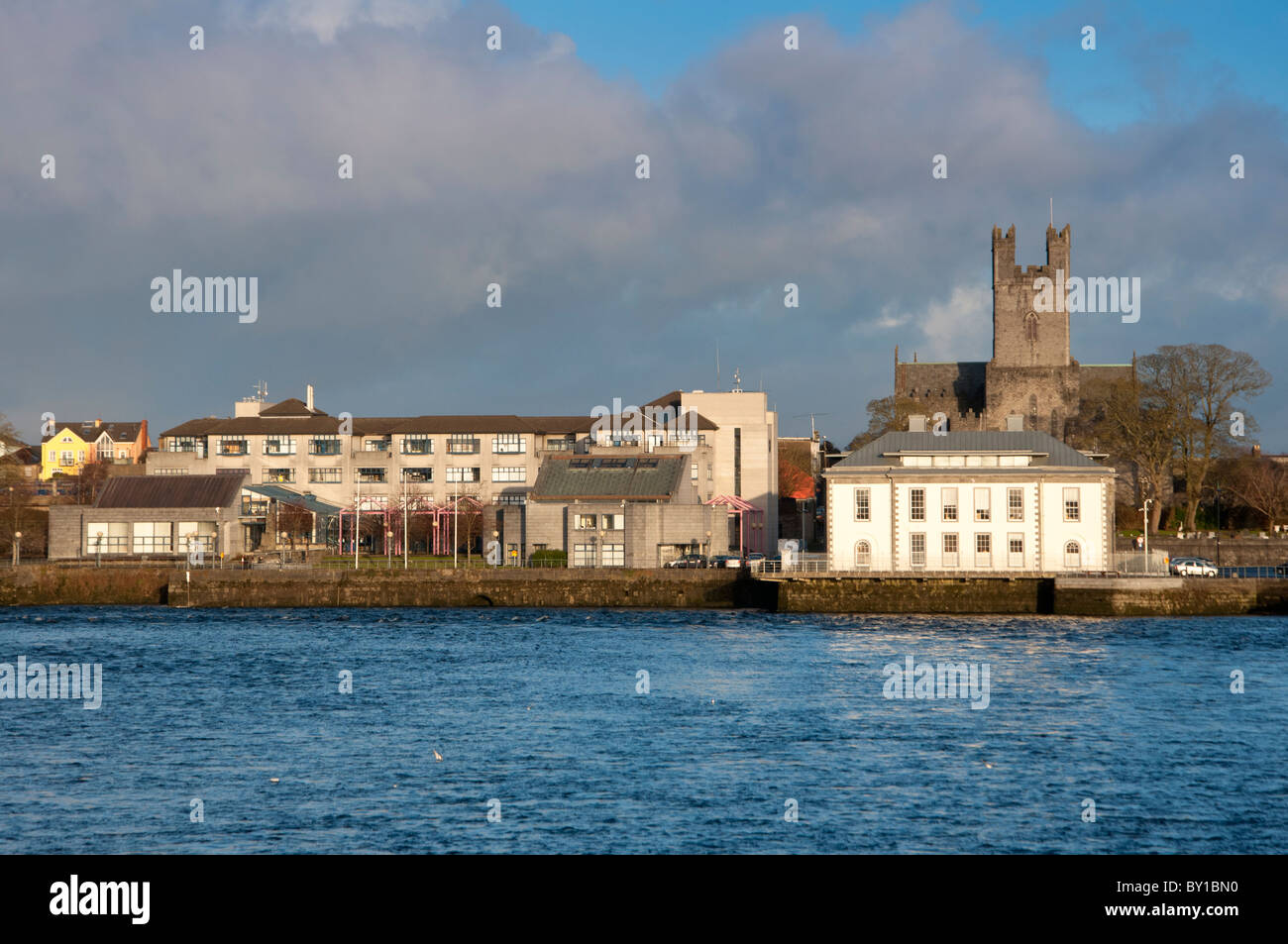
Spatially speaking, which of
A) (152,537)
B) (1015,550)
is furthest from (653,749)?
(152,537)

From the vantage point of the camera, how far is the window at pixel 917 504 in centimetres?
7625

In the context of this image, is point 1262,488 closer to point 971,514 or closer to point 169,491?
point 971,514

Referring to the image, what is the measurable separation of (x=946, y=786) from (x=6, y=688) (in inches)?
1317

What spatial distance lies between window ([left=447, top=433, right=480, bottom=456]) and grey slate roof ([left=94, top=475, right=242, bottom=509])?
27.3 meters

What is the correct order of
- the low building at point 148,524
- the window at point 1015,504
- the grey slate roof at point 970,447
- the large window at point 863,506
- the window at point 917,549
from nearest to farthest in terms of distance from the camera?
the window at point 1015,504 → the window at point 917,549 → the large window at point 863,506 → the grey slate roof at point 970,447 → the low building at point 148,524

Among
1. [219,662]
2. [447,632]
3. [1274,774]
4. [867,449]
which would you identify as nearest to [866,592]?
[867,449]

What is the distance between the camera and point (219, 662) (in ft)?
174

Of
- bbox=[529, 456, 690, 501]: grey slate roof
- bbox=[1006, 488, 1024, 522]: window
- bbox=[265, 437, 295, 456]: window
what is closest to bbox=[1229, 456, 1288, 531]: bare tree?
bbox=[1006, 488, 1024, 522]: window

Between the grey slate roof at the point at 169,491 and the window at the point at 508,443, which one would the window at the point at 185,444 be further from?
the window at the point at 508,443

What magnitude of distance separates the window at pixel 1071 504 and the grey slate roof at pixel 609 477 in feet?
96.5

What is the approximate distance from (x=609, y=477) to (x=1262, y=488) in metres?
56.7

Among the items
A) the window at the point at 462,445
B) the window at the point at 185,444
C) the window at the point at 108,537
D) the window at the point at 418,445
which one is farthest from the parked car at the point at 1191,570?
the window at the point at 185,444

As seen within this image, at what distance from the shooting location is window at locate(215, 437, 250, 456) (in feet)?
401

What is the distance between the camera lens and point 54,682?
4625 cm
